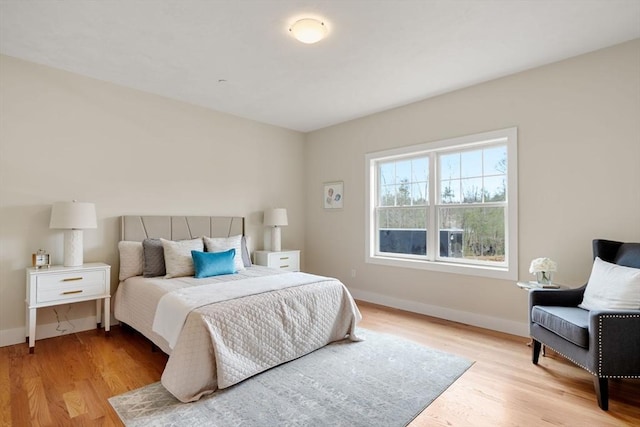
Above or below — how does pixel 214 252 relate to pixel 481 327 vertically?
above

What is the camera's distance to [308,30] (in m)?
2.43

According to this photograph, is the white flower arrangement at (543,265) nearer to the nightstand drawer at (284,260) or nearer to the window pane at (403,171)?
the window pane at (403,171)

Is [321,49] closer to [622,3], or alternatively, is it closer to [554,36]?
[554,36]

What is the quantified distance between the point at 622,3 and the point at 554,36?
0.44 meters

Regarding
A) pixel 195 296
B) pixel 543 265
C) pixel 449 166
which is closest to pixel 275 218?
pixel 195 296

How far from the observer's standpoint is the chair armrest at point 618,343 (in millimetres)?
1992

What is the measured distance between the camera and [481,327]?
3.53 metres

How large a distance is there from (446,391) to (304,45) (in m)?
2.86

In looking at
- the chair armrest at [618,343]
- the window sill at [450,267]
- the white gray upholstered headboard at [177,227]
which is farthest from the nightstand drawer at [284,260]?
the chair armrest at [618,343]

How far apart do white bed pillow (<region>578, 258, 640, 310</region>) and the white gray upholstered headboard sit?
12.5 ft

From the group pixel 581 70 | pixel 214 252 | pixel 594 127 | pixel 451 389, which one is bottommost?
pixel 451 389

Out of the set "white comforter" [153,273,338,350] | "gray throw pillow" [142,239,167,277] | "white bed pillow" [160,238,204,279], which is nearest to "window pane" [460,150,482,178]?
"white comforter" [153,273,338,350]

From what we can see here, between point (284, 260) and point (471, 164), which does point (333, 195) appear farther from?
point (471, 164)

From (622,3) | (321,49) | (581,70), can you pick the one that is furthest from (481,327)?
(321,49)
